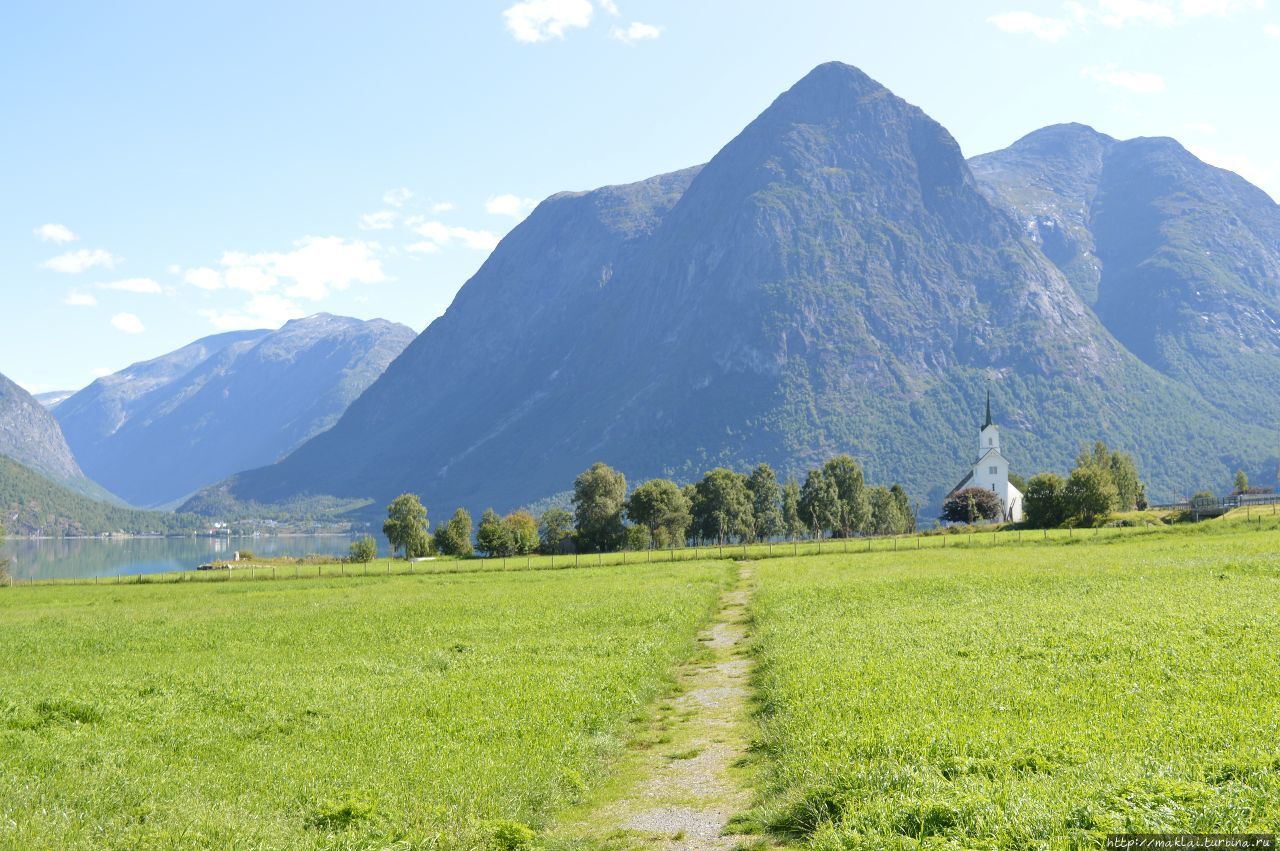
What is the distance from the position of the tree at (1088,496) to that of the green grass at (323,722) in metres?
85.0

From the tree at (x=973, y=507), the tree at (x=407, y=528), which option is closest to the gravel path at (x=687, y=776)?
the tree at (x=407, y=528)

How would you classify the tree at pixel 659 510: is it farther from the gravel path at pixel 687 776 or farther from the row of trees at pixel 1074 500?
the gravel path at pixel 687 776

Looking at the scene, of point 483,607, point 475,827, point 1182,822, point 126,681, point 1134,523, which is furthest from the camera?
point 1134,523

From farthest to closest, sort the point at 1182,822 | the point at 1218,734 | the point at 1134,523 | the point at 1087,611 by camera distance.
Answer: the point at 1134,523
the point at 1087,611
the point at 1218,734
the point at 1182,822

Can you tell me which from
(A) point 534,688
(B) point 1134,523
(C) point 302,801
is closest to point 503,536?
(B) point 1134,523

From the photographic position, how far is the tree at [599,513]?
5330 inches

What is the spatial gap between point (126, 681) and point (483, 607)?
70.0 feet

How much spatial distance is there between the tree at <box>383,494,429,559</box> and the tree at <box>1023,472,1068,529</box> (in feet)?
288

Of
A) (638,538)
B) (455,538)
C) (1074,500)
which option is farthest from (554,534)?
(1074,500)

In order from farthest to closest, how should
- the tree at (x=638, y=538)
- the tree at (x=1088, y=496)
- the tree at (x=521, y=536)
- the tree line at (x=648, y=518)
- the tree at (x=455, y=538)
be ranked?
the tree at (x=455, y=538)
the tree line at (x=648, y=518)
the tree at (x=638, y=538)
the tree at (x=521, y=536)
the tree at (x=1088, y=496)

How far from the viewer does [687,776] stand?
57.6 feet

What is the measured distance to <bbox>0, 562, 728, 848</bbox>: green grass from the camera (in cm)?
1449

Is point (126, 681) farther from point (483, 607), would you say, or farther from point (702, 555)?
point (702, 555)

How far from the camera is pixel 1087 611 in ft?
105
